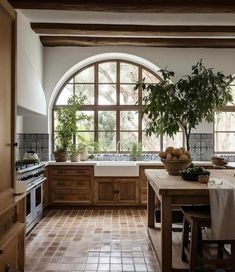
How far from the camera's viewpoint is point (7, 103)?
2.42 meters

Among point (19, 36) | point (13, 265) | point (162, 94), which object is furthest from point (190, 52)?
point (13, 265)

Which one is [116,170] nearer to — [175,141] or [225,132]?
[175,141]

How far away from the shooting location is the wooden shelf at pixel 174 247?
3.29 metres

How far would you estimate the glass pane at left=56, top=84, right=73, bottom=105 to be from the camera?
7.09 m

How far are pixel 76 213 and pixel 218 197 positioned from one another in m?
3.49

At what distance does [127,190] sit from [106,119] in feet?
5.26

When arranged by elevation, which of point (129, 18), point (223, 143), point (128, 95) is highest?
point (129, 18)

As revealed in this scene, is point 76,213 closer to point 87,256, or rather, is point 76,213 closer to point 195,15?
point 87,256

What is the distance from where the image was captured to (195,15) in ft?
16.9

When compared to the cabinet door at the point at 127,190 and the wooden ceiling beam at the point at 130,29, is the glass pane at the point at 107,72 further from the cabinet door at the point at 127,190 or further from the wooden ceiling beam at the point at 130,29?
the cabinet door at the point at 127,190

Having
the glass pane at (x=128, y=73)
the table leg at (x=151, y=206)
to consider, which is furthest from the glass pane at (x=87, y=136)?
the table leg at (x=151, y=206)

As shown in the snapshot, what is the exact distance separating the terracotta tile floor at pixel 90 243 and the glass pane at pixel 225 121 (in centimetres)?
251

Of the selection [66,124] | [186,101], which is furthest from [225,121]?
[66,124]

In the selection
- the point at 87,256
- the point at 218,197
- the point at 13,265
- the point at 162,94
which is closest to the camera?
the point at 13,265
